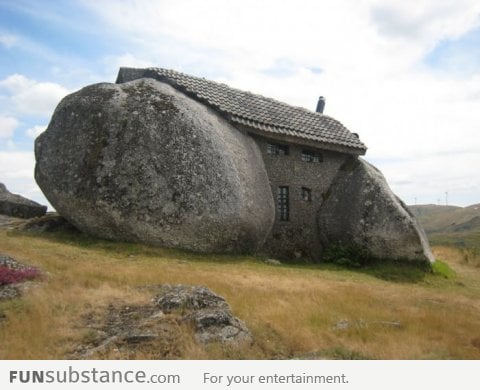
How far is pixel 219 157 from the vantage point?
21.5 metres

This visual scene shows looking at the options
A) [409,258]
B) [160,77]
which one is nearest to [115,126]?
[160,77]

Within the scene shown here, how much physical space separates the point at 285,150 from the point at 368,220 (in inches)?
Answer: 236

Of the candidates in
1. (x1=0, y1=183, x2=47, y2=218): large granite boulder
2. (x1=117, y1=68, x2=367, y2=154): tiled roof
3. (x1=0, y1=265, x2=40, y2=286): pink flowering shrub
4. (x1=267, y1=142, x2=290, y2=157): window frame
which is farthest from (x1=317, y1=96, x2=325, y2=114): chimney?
(x1=0, y1=265, x2=40, y2=286): pink flowering shrub

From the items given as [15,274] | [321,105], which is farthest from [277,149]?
[15,274]

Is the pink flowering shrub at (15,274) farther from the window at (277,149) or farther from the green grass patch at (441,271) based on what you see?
the green grass patch at (441,271)

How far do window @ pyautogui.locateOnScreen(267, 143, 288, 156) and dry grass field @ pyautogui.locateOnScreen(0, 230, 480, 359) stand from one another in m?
7.30

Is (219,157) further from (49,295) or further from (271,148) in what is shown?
(49,295)

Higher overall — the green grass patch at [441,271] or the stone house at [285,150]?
the stone house at [285,150]

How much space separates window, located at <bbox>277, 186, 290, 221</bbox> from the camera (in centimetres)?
2581

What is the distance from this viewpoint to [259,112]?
2633 centimetres

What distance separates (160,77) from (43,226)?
966cm

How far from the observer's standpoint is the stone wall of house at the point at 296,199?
25.5 m

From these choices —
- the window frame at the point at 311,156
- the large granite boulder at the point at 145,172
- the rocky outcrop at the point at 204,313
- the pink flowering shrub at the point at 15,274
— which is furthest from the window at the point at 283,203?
the pink flowering shrub at the point at 15,274

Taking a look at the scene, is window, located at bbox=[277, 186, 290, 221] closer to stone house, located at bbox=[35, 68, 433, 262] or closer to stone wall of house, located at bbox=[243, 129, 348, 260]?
stone house, located at bbox=[35, 68, 433, 262]
